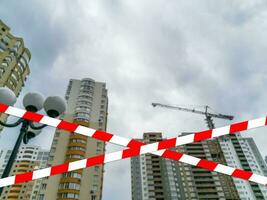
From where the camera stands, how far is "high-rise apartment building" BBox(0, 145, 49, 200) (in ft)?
276

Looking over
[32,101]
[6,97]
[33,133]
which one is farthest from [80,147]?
[6,97]

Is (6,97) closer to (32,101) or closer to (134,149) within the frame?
(32,101)

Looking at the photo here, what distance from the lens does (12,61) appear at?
33344 millimetres

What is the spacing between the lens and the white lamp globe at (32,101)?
175 inches

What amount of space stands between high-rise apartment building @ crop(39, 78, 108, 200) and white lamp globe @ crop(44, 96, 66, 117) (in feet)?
101

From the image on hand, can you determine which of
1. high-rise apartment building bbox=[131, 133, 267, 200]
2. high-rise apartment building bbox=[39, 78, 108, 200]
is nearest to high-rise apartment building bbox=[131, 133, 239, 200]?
high-rise apartment building bbox=[131, 133, 267, 200]

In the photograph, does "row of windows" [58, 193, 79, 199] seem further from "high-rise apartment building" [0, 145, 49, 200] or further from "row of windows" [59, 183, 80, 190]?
"high-rise apartment building" [0, 145, 49, 200]

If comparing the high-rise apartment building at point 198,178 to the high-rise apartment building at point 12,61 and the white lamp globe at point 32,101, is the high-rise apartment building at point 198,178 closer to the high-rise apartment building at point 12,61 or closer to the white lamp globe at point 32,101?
the high-rise apartment building at point 12,61

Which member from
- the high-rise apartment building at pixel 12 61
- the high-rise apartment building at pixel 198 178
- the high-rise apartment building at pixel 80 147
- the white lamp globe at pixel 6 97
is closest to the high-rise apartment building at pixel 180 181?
the high-rise apartment building at pixel 198 178

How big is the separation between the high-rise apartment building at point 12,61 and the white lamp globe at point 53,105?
3230 centimetres

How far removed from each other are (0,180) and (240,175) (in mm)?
3166

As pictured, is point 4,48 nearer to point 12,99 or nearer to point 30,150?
point 12,99

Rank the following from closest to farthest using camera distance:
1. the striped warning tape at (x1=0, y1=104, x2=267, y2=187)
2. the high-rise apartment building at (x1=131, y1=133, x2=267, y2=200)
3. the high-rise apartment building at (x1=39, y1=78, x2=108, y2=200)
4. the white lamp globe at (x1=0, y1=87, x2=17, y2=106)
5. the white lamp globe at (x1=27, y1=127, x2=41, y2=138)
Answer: the striped warning tape at (x1=0, y1=104, x2=267, y2=187) < the white lamp globe at (x1=0, y1=87, x2=17, y2=106) < the white lamp globe at (x1=27, y1=127, x2=41, y2=138) < the high-rise apartment building at (x1=39, y1=78, x2=108, y2=200) < the high-rise apartment building at (x1=131, y1=133, x2=267, y2=200)

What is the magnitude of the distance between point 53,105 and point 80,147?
33321 millimetres
